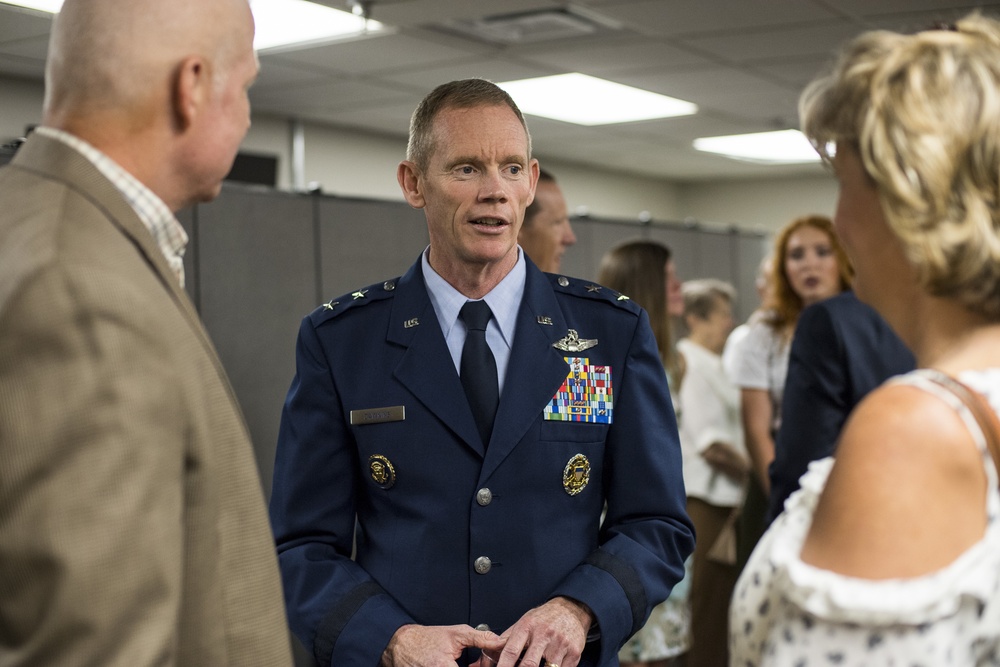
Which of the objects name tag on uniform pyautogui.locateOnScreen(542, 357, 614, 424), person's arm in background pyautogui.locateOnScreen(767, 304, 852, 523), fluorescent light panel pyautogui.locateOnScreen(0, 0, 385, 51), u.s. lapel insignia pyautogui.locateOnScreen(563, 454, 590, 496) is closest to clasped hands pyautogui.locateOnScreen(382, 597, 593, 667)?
u.s. lapel insignia pyautogui.locateOnScreen(563, 454, 590, 496)

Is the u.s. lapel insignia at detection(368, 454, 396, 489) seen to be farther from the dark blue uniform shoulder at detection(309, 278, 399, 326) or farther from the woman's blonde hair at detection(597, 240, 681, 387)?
the woman's blonde hair at detection(597, 240, 681, 387)

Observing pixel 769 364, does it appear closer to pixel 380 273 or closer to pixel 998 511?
pixel 380 273

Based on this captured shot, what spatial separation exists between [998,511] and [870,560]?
0.12 metres

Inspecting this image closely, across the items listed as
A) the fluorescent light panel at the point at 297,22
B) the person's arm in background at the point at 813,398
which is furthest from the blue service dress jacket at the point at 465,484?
the fluorescent light panel at the point at 297,22

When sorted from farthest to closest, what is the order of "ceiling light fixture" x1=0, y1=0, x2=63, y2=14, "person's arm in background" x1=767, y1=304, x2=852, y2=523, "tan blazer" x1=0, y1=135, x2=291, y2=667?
"ceiling light fixture" x1=0, y1=0, x2=63, y2=14 < "person's arm in background" x1=767, y1=304, x2=852, y2=523 < "tan blazer" x1=0, y1=135, x2=291, y2=667

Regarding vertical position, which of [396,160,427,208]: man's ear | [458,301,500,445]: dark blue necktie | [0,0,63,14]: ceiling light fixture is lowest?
[458,301,500,445]: dark blue necktie

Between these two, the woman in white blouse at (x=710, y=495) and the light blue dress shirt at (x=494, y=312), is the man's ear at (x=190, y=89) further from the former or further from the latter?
the woman in white blouse at (x=710, y=495)

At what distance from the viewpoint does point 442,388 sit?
1649mm

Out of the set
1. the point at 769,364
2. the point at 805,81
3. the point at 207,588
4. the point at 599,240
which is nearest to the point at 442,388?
the point at 207,588

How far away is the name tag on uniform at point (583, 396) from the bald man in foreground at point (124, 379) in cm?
71

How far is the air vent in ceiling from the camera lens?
15.9ft

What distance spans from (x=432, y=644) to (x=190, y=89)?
88cm

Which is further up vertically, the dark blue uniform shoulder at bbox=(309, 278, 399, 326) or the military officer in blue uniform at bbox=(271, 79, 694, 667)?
the dark blue uniform shoulder at bbox=(309, 278, 399, 326)

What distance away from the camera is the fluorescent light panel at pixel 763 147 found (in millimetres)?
8734
